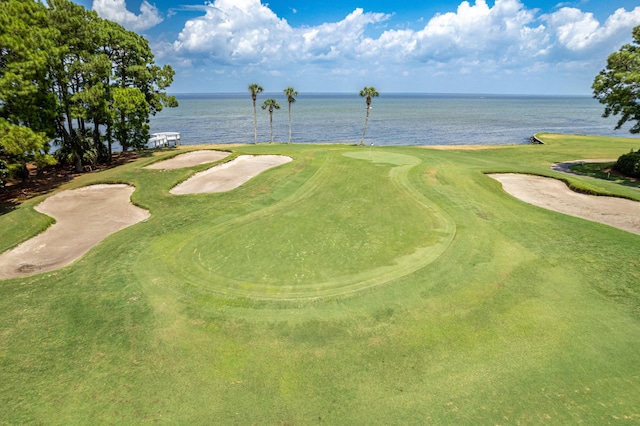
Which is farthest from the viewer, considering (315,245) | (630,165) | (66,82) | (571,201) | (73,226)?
(630,165)

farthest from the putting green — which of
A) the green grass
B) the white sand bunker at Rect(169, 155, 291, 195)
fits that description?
the white sand bunker at Rect(169, 155, 291, 195)

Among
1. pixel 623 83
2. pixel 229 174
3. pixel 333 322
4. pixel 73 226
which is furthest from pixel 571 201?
pixel 73 226

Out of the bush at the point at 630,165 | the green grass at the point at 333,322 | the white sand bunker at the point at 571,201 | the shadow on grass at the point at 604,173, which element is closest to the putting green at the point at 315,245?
the green grass at the point at 333,322

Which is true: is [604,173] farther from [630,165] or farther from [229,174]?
[229,174]

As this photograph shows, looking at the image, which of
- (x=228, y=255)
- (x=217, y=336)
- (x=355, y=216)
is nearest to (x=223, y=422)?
(x=217, y=336)

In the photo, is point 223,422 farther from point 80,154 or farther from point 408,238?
point 80,154

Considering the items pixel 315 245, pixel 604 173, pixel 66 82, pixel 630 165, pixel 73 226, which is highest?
pixel 66 82
